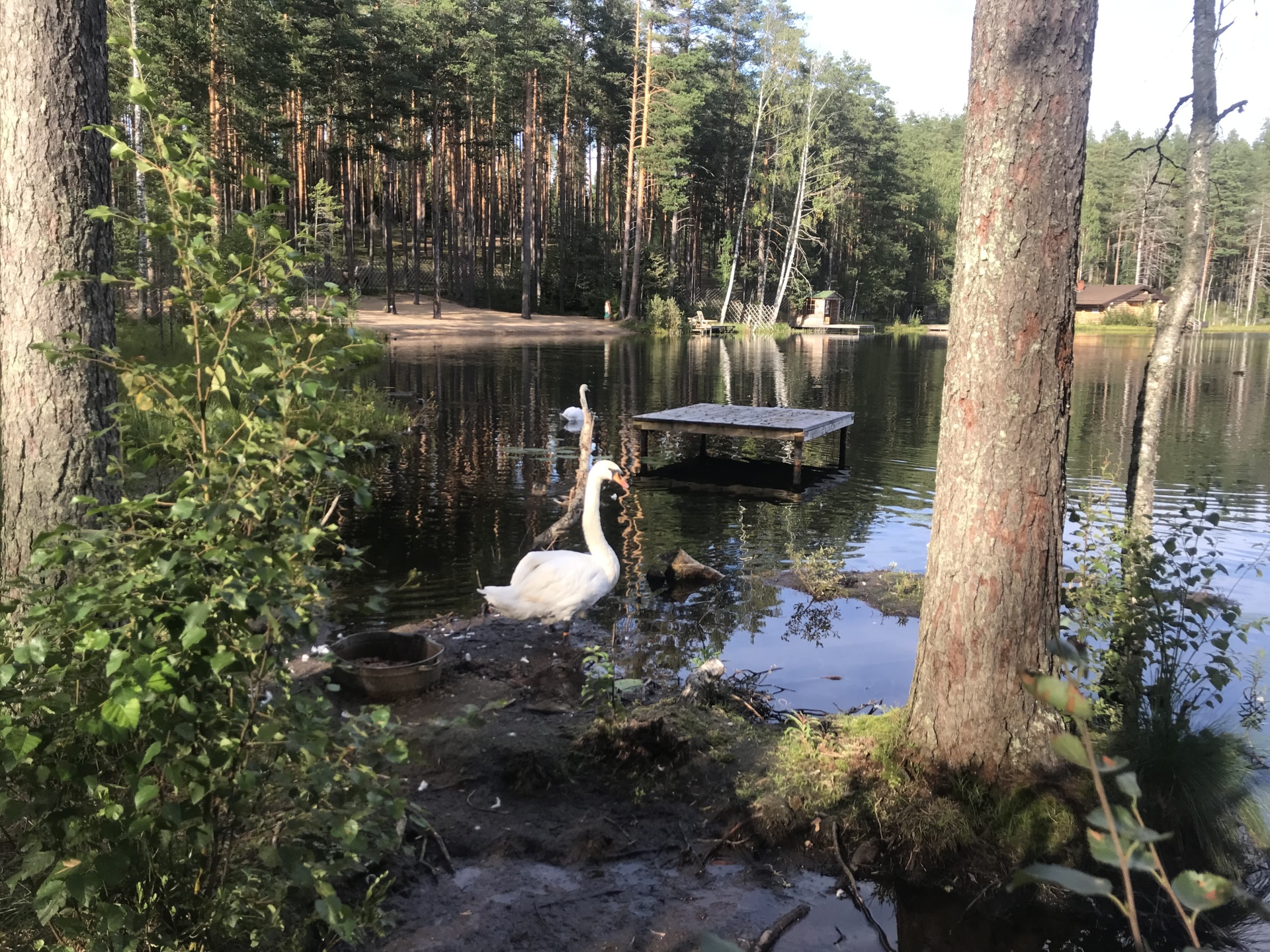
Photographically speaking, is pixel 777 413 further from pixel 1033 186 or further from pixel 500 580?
Answer: pixel 1033 186

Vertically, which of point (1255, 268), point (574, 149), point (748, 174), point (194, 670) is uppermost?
point (574, 149)

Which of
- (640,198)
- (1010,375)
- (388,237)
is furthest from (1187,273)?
(640,198)

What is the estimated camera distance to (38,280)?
164 inches

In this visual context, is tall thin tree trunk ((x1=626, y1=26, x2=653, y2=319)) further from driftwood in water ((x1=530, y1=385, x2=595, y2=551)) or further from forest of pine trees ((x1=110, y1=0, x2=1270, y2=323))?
driftwood in water ((x1=530, y1=385, x2=595, y2=551))

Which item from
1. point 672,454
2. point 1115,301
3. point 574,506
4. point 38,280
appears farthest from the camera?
point 1115,301

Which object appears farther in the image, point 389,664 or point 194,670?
point 389,664

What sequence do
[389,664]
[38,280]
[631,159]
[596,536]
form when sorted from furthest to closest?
1. [631,159]
2. [596,536]
3. [389,664]
4. [38,280]

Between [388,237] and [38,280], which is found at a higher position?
Answer: [388,237]

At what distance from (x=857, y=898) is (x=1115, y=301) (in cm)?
7643

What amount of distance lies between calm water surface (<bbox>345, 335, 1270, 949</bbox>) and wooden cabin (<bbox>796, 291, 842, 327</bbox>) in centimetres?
3087

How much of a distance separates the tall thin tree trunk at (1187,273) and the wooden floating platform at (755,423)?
8.31 meters

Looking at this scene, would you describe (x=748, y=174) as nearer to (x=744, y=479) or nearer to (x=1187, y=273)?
(x=744, y=479)

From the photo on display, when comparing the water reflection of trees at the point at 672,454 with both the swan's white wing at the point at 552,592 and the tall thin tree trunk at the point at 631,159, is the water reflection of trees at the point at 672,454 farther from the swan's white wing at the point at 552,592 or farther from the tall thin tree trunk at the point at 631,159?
the tall thin tree trunk at the point at 631,159

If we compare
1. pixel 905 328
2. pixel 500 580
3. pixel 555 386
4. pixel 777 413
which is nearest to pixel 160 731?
pixel 500 580
